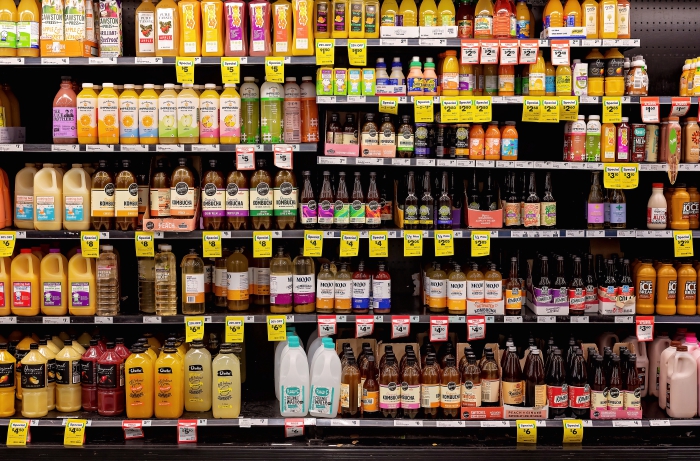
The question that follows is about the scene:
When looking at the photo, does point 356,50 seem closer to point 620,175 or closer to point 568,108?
point 568,108

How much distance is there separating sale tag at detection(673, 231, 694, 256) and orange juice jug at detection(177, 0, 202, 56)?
9.55 ft

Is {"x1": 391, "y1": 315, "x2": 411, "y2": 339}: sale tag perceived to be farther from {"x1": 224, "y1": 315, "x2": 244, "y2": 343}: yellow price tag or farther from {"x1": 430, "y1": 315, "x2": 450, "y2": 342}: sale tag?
{"x1": 224, "y1": 315, "x2": 244, "y2": 343}: yellow price tag

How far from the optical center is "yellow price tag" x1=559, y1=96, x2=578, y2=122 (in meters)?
3.99

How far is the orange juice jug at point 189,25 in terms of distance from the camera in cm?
390

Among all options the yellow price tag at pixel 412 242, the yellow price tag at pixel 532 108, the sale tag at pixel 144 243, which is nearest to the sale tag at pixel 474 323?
the yellow price tag at pixel 412 242

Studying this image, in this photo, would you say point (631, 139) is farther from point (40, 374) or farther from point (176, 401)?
point (40, 374)

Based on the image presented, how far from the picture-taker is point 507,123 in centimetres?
406

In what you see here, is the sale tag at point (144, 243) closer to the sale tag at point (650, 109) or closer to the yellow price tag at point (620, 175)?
the yellow price tag at point (620, 175)

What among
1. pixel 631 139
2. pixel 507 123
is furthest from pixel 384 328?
pixel 631 139

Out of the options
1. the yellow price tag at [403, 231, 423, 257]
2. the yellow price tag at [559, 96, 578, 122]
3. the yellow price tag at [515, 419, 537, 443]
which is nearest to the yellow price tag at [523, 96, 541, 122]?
the yellow price tag at [559, 96, 578, 122]

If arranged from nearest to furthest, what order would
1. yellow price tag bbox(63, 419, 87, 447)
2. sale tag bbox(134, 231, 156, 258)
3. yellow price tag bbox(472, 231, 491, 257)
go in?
yellow price tag bbox(63, 419, 87, 447)
sale tag bbox(134, 231, 156, 258)
yellow price tag bbox(472, 231, 491, 257)

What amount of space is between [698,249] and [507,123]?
5.36ft

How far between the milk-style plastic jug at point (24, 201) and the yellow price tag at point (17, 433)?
3.58ft

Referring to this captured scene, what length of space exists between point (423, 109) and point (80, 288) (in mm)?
2160
